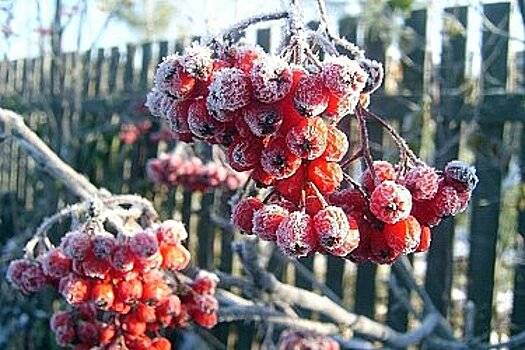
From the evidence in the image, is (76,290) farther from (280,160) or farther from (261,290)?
(261,290)

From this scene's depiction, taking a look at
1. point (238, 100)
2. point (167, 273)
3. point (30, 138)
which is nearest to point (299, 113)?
point (238, 100)

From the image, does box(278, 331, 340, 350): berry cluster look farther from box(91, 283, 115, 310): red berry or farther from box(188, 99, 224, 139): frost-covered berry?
box(188, 99, 224, 139): frost-covered berry

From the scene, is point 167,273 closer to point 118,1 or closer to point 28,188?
point 118,1

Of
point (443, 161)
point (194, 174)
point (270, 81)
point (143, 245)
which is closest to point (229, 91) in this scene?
point (270, 81)

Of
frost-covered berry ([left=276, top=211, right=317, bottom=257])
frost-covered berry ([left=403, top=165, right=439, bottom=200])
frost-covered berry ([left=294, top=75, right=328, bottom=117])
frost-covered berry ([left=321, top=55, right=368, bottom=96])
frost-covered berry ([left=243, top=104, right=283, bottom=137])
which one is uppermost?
frost-covered berry ([left=321, top=55, right=368, bottom=96])

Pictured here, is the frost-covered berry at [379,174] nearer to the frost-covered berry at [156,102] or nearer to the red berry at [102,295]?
the frost-covered berry at [156,102]

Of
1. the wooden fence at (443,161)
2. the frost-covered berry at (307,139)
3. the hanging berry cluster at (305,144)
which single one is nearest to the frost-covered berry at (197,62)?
the hanging berry cluster at (305,144)

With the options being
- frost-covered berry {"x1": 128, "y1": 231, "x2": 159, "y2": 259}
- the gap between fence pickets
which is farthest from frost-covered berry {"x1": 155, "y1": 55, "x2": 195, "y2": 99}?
the gap between fence pickets
